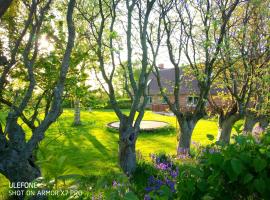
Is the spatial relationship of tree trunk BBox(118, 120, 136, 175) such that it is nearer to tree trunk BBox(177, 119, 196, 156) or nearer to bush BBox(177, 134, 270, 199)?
tree trunk BBox(177, 119, 196, 156)

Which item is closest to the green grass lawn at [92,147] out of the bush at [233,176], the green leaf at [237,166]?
the bush at [233,176]

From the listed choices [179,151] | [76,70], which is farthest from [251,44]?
[76,70]

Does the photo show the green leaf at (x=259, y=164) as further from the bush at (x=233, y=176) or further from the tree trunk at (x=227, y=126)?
the tree trunk at (x=227, y=126)

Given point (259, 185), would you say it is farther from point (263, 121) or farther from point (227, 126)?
point (263, 121)

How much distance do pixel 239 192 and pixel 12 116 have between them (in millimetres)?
4243

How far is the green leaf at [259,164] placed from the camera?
1931 mm

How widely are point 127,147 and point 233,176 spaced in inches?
255

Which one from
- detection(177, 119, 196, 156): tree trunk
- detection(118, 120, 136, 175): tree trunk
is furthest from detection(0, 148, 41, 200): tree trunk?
detection(177, 119, 196, 156): tree trunk

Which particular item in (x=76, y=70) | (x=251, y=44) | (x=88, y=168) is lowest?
(x=88, y=168)

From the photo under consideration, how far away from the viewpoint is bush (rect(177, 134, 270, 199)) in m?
1.95

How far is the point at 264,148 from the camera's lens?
2.17 m

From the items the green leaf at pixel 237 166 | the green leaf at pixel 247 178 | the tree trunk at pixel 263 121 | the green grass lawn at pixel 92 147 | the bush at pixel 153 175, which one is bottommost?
the green grass lawn at pixel 92 147

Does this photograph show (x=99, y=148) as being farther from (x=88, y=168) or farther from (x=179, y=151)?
(x=179, y=151)

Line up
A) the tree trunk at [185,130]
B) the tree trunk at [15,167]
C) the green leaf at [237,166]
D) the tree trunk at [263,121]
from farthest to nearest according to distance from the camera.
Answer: the tree trunk at [263,121], the tree trunk at [185,130], the tree trunk at [15,167], the green leaf at [237,166]
